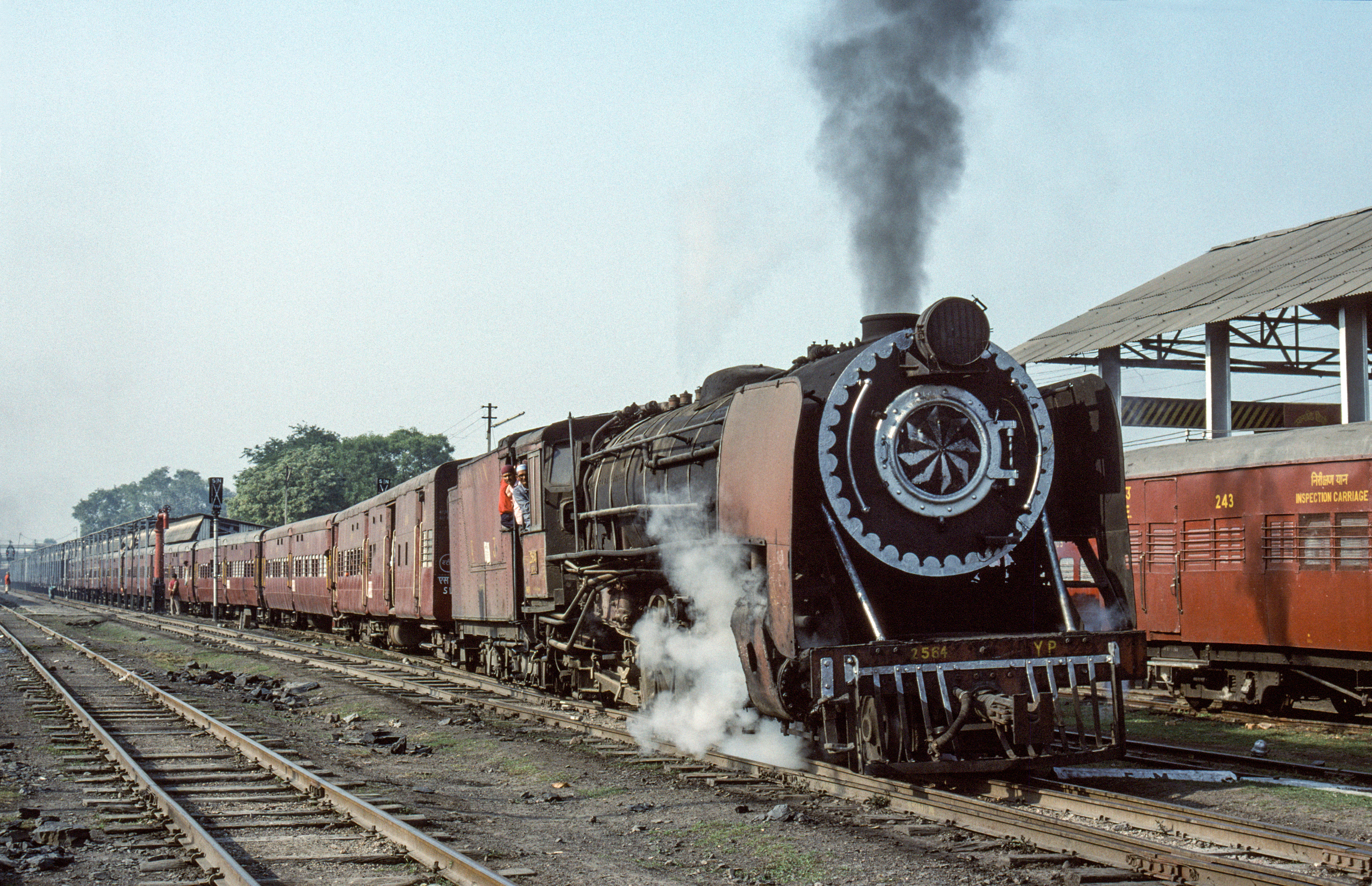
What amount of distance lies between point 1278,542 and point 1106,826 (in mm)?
6305

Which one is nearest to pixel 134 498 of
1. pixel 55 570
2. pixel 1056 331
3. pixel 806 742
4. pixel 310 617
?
pixel 55 570

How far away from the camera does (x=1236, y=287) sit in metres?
22.4

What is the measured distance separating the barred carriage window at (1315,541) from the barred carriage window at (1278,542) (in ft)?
0.28

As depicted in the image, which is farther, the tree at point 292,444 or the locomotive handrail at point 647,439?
the tree at point 292,444

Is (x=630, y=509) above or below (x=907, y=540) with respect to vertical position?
above

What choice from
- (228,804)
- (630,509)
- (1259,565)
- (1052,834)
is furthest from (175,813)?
(1259,565)

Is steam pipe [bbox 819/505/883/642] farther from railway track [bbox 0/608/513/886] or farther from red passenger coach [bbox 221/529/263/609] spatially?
red passenger coach [bbox 221/529/263/609]

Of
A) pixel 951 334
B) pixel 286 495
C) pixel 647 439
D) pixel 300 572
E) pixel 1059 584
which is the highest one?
pixel 286 495

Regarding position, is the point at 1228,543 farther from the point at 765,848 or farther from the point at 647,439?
the point at 765,848

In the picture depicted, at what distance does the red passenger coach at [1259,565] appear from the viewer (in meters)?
10.9

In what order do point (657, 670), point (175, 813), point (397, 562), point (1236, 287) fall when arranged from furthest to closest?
point (1236, 287) → point (397, 562) → point (657, 670) → point (175, 813)

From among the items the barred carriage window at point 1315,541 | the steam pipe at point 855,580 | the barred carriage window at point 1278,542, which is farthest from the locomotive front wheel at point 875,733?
the barred carriage window at point 1278,542

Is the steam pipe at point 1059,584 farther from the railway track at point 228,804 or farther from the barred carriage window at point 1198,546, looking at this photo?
the barred carriage window at point 1198,546

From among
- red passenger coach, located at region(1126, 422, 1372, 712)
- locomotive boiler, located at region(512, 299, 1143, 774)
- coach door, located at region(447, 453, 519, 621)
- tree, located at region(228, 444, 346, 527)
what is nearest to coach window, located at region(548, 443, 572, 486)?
coach door, located at region(447, 453, 519, 621)
